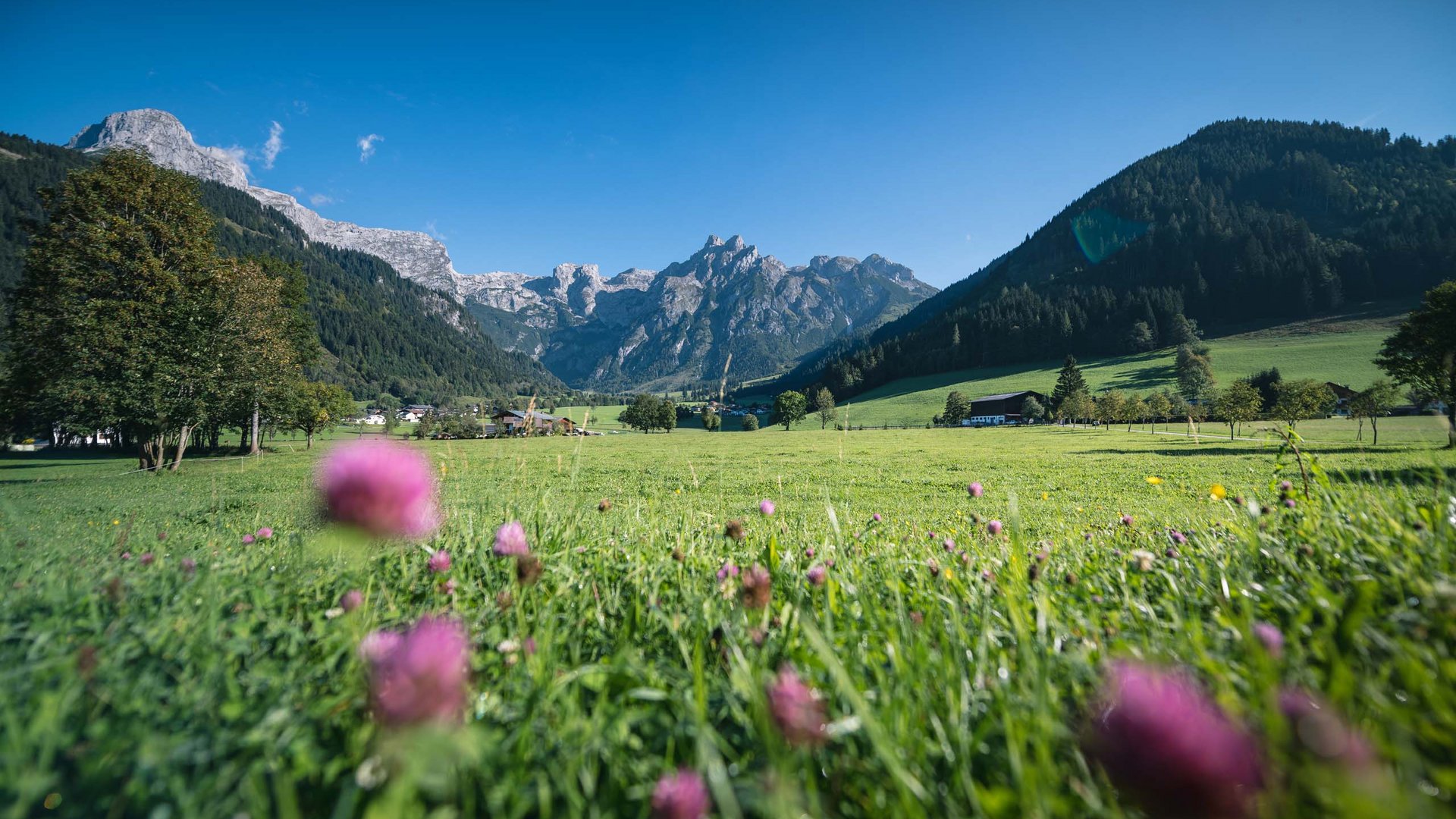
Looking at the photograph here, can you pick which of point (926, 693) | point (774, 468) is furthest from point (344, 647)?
point (774, 468)

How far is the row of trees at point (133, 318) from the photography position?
2023 centimetres

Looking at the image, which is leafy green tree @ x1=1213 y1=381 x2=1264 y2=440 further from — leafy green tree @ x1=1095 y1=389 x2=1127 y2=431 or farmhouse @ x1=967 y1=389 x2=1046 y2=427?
farmhouse @ x1=967 y1=389 x2=1046 y2=427

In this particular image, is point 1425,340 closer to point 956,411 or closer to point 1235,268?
point 956,411

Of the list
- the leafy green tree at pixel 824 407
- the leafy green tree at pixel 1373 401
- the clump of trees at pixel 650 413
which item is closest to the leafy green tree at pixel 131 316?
the leafy green tree at pixel 1373 401

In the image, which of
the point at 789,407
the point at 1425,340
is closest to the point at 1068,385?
the point at 789,407

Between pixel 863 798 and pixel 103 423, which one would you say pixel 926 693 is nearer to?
pixel 863 798

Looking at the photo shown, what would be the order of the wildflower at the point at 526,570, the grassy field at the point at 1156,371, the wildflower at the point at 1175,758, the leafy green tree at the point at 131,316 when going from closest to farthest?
the wildflower at the point at 1175,758 < the wildflower at the point at 526,570 < the leafy green tree at the point at 131,316 < the grassy field at the point at 1156,371

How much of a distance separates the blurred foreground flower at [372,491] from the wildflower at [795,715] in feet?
4.01

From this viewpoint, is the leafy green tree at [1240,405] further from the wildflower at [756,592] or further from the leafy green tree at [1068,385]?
the wildflower at [756,592]

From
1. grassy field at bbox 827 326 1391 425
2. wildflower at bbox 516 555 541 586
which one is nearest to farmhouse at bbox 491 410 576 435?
wildflower at bbox 516 555 541 586

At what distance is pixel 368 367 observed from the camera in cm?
17662

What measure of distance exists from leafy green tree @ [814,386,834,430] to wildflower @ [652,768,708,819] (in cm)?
10234

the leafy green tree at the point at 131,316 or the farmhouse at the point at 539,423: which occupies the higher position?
the leafy green tree at the point at 131,316

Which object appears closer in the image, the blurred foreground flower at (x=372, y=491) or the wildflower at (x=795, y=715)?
the wildflower at (x=795, y=715)
